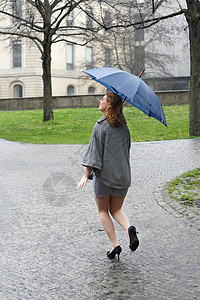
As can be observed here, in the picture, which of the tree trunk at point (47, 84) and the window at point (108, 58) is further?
the window at point (108, 58)

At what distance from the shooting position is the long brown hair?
168 inches

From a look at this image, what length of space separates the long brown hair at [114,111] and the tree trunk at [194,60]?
38.4 feet

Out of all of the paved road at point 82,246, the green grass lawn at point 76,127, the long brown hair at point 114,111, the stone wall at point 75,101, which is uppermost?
the stone wall at point 75,101

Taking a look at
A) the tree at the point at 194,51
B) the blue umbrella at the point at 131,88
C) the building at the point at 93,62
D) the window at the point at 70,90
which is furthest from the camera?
the window at the point at 70,90

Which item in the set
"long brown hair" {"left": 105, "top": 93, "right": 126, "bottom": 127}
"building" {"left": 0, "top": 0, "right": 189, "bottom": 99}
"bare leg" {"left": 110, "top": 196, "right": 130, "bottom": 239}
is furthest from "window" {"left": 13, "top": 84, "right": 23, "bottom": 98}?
"long brown hair" {"left": 105, "top": 93, "right": 126, "bottom": 127}

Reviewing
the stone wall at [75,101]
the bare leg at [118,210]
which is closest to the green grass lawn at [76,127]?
the stone wall at [75,101]

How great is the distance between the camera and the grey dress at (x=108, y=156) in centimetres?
427

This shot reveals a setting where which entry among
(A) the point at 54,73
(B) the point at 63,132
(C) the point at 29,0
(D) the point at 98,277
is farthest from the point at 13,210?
(A) the point at 54,73

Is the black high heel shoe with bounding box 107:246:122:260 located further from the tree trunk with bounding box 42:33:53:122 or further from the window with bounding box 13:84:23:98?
the window with bounding box 13:84:23:98

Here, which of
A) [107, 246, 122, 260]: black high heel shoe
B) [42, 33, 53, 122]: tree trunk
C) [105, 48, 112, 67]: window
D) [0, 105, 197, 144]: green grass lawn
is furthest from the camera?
[105, 48, 112, 67]: window

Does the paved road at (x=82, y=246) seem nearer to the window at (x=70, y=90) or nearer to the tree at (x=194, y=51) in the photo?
the tree at (x=194, y=51)

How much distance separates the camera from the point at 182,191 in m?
7.63

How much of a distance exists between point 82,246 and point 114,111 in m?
1.53

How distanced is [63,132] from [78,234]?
1351cm
